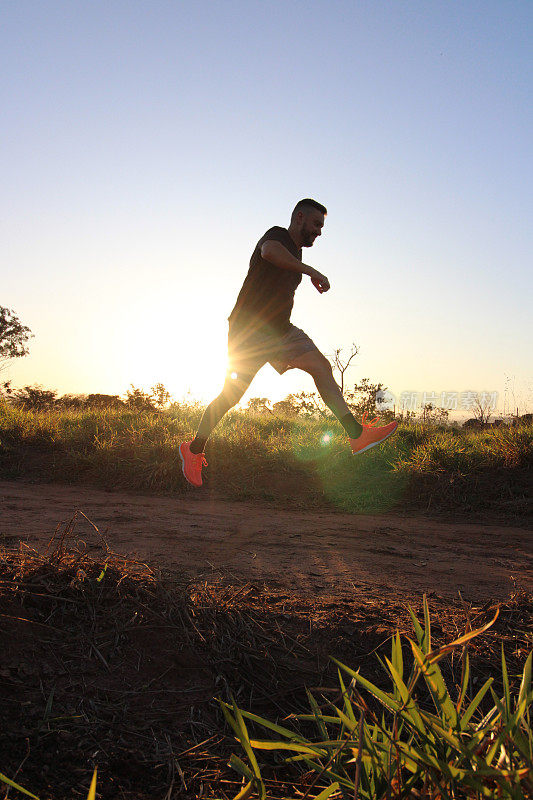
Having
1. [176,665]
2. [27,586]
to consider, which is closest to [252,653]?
[176,665]

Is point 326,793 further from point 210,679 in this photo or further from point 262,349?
point 262,349

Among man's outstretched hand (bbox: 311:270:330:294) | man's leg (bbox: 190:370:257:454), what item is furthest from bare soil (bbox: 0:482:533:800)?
man's outstretched hand (bbox: 311:270:330:294)

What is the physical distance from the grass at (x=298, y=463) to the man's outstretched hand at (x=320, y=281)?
2.25m

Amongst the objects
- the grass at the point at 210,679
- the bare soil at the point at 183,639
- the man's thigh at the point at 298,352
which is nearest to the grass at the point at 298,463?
the man's thigh at the point at 298,352

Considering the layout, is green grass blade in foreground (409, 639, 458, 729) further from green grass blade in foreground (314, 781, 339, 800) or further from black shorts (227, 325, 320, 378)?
black shorts (227, 325, 320, 378)

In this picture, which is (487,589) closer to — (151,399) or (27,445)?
(27,445)

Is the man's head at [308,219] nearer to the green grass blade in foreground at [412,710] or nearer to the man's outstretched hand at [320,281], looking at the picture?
the man's outstretched hand at [320,281]

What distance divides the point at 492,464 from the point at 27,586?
5.09 m

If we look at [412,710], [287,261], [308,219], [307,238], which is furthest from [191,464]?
[412,710]

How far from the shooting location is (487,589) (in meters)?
2.62

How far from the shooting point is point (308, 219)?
13.9 ft

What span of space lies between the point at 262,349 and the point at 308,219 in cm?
111

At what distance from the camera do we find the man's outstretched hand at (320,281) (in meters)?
3.85

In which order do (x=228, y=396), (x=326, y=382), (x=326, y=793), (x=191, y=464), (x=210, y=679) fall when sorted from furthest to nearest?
(x=191, y=464), (x=228, y=396), (x=326, y=382), (x=210, y=679), (x=326, y=793)
